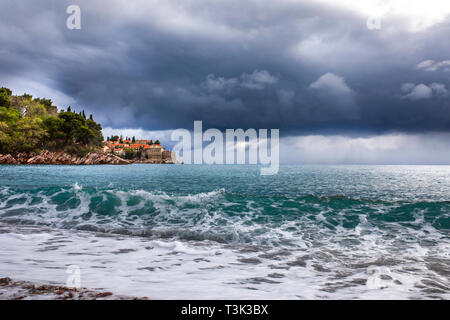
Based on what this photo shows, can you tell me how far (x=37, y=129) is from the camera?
10338 centimetres

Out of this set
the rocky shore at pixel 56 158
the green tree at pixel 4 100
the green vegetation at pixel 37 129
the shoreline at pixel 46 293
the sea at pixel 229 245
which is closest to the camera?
the shoreline at pixel 46 293

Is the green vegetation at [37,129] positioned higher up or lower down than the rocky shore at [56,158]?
higher up

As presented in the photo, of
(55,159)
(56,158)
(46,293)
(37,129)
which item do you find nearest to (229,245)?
(46,293)

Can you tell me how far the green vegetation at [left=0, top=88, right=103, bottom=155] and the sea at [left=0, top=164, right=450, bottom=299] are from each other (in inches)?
4161

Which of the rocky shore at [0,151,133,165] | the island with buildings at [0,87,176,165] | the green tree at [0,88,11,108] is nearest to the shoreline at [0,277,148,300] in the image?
the island with buildings at [0,87,176,165]

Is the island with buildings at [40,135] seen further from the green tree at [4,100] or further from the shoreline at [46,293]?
the shoreline at [46,293]

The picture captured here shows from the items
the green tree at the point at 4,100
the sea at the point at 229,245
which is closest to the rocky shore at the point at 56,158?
the green tree at the point at 4,100

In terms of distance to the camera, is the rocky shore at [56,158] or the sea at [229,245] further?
the rocky shore at [56,158]

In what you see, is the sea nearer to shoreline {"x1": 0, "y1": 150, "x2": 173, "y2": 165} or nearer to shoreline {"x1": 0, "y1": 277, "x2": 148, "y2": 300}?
shoreline {"x1": 0, "y1": 277, "x2": 148, "y2": 300}

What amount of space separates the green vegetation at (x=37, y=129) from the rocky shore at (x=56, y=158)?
92.6 inches

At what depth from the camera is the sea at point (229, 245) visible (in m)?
4.66

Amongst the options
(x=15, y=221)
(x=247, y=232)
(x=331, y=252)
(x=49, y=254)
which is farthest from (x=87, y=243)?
(x=331, y=252)

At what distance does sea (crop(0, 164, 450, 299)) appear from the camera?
183 inches
